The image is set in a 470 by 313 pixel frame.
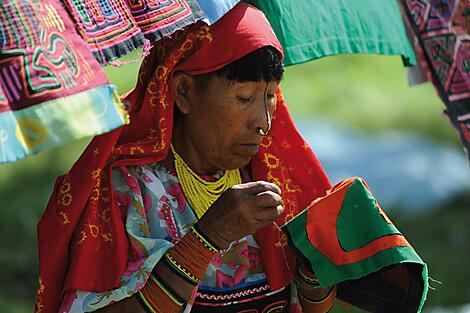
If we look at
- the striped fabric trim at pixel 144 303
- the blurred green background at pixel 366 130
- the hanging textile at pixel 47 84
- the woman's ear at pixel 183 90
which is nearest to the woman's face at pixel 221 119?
the woman's ear at pixel 183 90

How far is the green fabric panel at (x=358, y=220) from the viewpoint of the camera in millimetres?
2750

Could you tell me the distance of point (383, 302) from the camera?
2.91 metres

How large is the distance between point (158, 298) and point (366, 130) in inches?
236

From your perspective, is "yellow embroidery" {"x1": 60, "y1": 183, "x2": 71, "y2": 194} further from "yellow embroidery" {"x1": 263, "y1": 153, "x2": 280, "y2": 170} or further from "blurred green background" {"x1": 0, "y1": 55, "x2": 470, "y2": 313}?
"blurred green background" {"x1": 0, "y1": 55, "x2": 470, "y2": 313}

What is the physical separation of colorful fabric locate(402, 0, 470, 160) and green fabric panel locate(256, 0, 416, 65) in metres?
0.07

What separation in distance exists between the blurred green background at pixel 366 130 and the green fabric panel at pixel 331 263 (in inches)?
124

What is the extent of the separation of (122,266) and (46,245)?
205 mm

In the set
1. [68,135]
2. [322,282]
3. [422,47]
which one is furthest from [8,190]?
[68,135]

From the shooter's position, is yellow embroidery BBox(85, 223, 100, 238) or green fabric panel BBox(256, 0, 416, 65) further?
green fabric panel BBox(256, 0, 416, 65)

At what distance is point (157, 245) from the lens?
2680 millimetres

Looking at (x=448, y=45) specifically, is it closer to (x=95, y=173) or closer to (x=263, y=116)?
(x=263, y=116)

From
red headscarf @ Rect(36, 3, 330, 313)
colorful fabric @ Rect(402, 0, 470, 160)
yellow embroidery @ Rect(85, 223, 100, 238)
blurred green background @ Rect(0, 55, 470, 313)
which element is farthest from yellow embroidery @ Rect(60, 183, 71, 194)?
blurred green background @ Rect(0, 55, 470, 313)

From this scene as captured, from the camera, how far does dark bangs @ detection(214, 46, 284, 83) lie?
2.74 m

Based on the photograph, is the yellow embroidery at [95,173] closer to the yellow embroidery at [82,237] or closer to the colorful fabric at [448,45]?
the yellow embroidery at [82,237]
